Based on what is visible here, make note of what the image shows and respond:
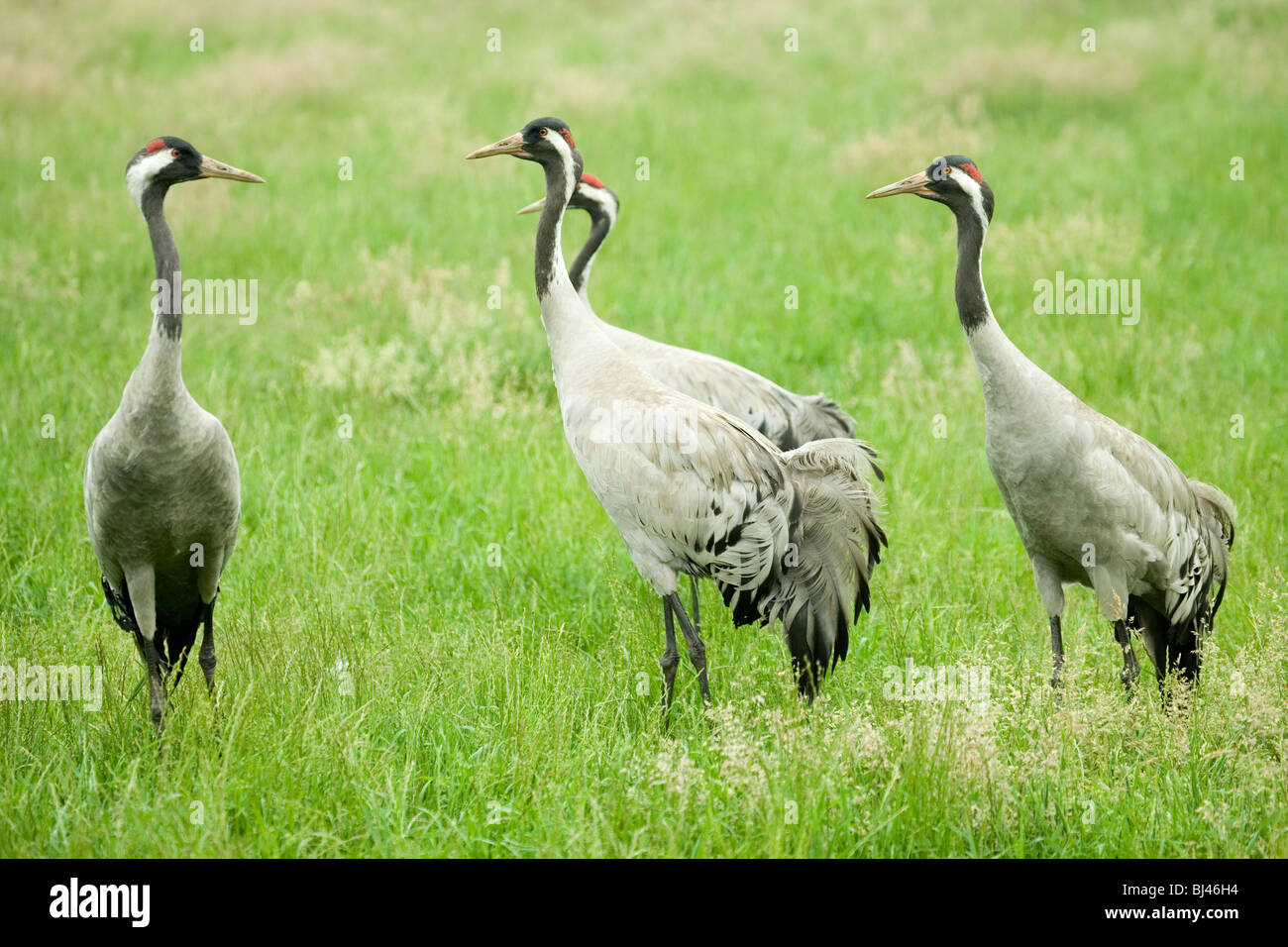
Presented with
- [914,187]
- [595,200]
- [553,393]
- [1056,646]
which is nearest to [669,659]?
[1056,646]

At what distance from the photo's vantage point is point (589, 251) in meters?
6.34

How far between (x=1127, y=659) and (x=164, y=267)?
12.4ft

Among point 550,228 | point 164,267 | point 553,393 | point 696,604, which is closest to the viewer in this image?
point 164,267

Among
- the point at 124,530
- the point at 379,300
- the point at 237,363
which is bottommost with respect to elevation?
the point at 124,530

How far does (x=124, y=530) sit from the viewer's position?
13.5 ft

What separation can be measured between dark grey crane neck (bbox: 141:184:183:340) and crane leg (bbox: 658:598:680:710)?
2.09 m

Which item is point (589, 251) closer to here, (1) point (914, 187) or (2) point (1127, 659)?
(1) point (914, 187)

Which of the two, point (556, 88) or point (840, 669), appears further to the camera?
point (556, 88)

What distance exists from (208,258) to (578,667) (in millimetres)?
6301

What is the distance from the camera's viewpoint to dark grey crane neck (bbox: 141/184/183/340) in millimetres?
3908

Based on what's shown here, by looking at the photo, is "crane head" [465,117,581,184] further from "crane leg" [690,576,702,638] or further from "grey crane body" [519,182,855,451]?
"crane leg" [690,576,702,638]

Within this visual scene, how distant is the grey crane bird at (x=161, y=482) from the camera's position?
3.93 m
